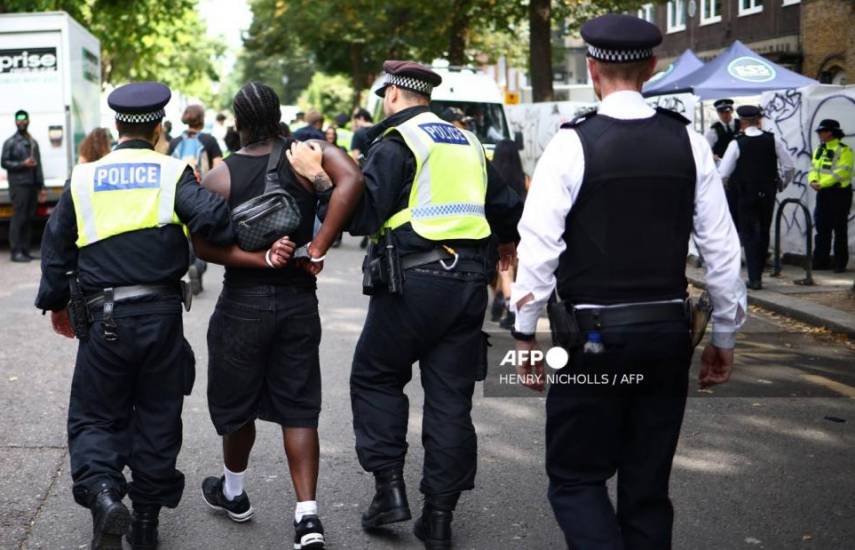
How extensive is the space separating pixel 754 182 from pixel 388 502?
864 cm

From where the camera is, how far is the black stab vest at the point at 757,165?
12.6 metres

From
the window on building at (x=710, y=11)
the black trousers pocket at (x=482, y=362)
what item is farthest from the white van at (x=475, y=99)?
the window on building at (x=710, y=11)

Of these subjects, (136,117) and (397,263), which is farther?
(397,263)

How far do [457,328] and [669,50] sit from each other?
36512 mm

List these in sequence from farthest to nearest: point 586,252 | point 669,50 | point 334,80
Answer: point 334,80, point 669,50, point 586,252

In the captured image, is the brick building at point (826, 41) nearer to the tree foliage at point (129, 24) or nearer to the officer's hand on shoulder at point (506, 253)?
the tree foliage at point (129, 24)

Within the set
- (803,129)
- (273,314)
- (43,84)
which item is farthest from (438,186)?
(43,84)

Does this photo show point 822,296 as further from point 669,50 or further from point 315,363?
point 669,50

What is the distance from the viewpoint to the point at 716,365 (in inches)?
158

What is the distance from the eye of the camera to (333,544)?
488 centimetres

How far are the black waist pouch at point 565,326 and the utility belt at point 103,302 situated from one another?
1514 mm

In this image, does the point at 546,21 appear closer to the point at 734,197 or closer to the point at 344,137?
the point at 344,137

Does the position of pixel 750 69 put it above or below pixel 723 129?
above

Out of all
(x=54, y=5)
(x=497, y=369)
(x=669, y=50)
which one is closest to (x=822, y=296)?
(x=497, y=369)
